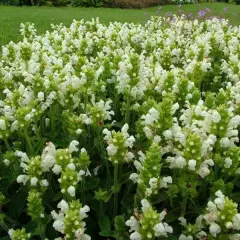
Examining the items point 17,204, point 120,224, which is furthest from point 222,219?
point 17,204

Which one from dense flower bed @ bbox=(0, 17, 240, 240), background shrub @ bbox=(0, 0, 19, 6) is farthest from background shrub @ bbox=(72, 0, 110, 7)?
dense flower bed @ bbox=(0, 17, 240, 240)

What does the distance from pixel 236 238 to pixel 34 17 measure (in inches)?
558

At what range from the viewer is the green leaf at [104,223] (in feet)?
9.30

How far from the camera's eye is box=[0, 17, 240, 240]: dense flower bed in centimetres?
244

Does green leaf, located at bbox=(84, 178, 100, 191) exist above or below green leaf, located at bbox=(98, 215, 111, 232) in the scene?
above

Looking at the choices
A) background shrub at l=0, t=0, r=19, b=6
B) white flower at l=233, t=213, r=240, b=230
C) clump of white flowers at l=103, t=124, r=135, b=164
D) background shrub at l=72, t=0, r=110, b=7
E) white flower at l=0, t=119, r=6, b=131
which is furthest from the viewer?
background shrub at l=72, t=0, r=110, b=7

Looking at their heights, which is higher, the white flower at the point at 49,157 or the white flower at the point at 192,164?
the white flower at the point at 192,164

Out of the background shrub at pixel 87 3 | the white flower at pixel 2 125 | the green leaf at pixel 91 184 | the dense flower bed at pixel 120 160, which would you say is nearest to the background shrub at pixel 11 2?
the background shrub at pixel 87 3

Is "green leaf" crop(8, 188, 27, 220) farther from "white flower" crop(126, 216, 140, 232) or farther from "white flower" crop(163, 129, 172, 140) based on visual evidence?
"white flower" crop(163, 129, 172, 140)

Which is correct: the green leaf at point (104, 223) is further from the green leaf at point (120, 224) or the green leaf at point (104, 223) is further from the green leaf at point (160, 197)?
the green leaf at point (160, 197)

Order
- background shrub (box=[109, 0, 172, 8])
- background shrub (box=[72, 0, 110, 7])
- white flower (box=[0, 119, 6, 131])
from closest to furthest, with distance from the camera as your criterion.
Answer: white flower (box=[0, 119, 6, 131]) < background shrub (box=[72, 0, 110, 7]) < background shrub (box=[109, 0, 172, 8])

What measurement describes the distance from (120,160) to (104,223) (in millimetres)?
523

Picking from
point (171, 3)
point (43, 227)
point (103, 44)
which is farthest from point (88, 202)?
point (171, 3)

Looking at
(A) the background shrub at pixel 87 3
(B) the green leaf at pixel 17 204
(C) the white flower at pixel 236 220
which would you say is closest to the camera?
(C) the white flower at pixel 236 220
